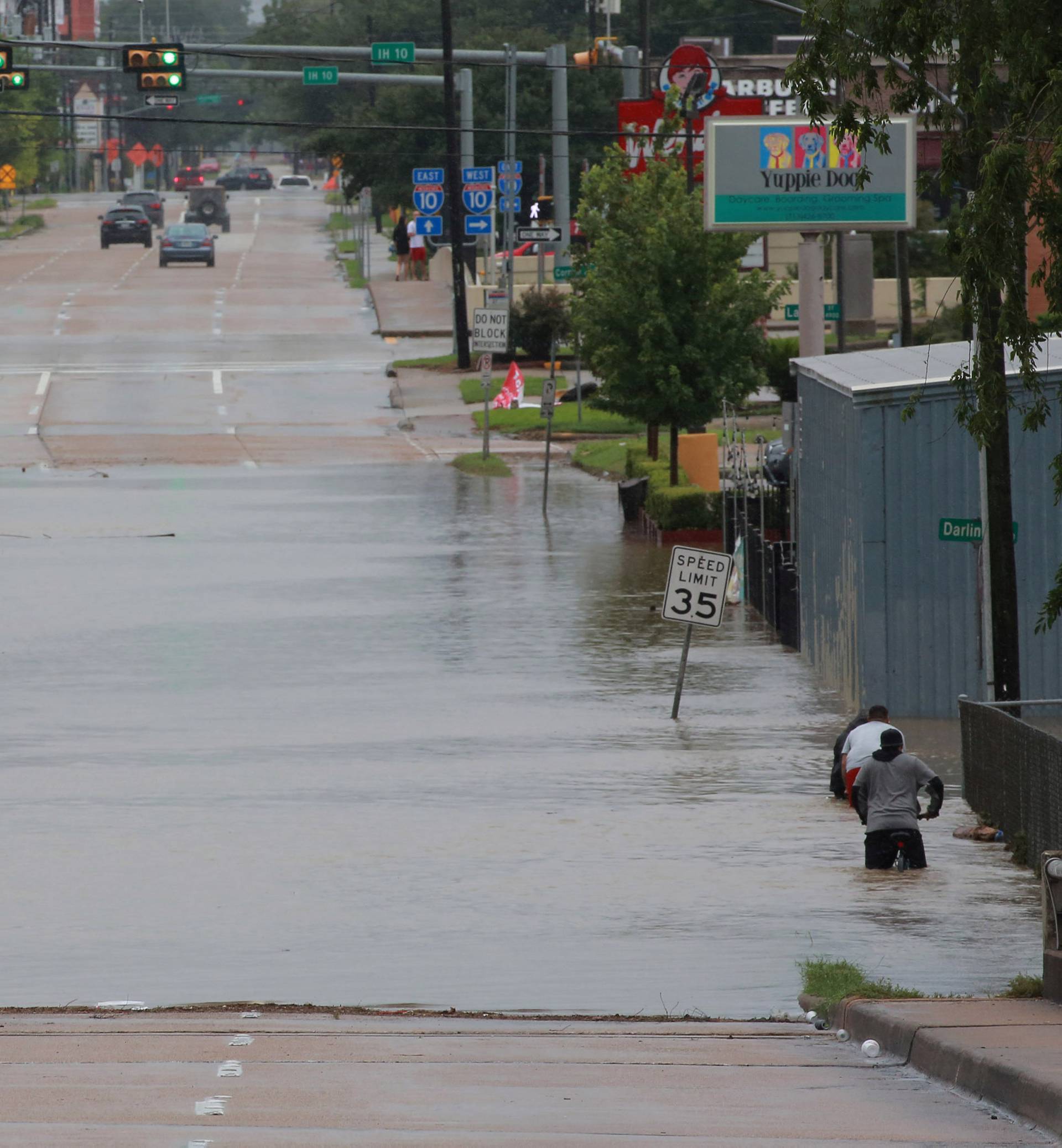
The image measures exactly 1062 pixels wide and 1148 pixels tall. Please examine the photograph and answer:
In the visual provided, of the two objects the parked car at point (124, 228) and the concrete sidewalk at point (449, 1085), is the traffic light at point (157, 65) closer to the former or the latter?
the concrete sidewalk at point (449, 1085)

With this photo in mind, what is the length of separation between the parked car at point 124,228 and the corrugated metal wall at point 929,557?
81061 mm

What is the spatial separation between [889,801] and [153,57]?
104ft

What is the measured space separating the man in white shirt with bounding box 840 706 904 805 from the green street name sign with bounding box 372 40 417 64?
107 ft

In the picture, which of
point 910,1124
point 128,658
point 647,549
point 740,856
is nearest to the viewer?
point 910,1124

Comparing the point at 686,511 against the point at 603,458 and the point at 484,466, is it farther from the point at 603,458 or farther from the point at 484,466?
the point at 603,458

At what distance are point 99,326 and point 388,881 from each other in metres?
58.2

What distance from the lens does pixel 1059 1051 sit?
7863 mm

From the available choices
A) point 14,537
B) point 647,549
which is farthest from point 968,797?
point 14,537

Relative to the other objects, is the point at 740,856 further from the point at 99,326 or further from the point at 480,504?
the point at 99,326

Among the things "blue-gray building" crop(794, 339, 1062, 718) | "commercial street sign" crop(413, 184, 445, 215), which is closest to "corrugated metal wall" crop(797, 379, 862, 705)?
"blue-gray building" crop(794, 339, 1062, 718)

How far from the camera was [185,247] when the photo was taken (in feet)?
289

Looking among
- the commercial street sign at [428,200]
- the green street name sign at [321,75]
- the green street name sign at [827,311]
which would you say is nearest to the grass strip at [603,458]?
the green street name sign at [827,311]

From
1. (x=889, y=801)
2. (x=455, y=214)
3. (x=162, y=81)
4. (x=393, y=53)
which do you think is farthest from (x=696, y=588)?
(x=455, y=214)

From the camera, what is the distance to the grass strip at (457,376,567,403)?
2135 inches
